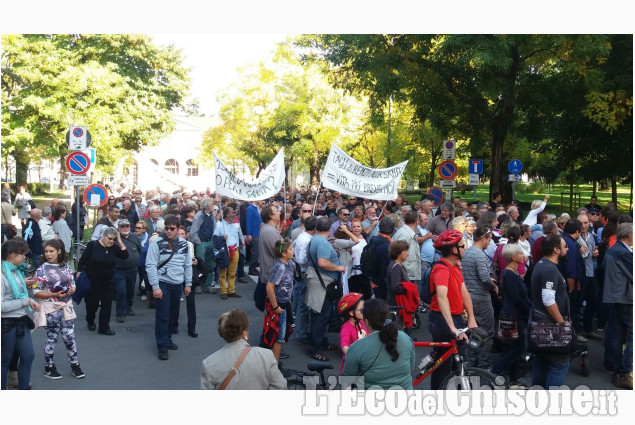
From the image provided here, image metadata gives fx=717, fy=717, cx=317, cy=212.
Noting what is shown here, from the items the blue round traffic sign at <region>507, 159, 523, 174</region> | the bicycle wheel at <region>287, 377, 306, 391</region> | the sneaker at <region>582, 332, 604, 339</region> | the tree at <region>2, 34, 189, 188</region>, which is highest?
the tree at <region>2, 34, 189, 188</region>

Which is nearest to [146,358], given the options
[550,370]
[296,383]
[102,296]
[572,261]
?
[102,296]

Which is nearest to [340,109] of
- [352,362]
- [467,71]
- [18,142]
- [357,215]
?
[18,142]

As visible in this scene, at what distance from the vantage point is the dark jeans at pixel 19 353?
686cm

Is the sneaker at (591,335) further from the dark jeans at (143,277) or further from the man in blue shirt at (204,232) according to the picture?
the dark jeans at (143,277)

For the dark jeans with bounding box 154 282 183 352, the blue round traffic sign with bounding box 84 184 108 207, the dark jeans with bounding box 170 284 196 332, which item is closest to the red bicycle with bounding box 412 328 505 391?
the dark jeans with bounding box 154 282 183 352

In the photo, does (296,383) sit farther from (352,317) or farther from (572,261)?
(572,261)

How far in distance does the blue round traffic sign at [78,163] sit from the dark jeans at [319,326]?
22.4 feet

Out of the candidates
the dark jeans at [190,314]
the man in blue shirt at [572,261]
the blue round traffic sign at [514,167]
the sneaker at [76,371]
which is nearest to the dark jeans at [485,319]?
the man in blue shirt at [572,261]

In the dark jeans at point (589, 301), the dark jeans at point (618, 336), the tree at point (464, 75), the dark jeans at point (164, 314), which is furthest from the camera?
the tree at point (464, 75)

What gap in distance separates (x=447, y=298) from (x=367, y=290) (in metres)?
3.36

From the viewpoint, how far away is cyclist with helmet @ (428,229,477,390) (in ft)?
20.9

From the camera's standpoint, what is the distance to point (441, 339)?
6.46 metres

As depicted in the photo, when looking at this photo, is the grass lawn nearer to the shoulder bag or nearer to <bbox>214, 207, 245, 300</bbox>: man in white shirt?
<bbox>214, 207, 245, 300</bbox>: man in white shirt

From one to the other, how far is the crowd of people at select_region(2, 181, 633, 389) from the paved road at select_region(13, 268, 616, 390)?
0.61 ft
